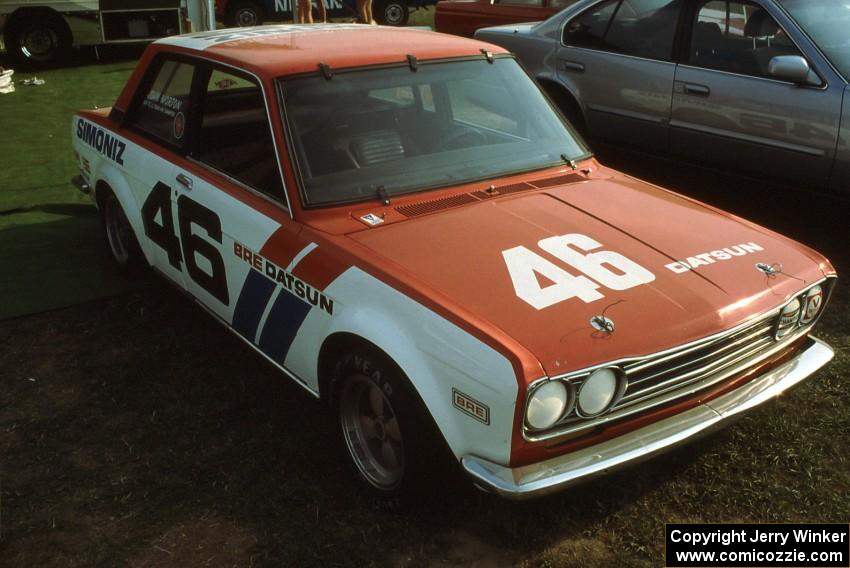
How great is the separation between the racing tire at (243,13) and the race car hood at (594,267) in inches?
493

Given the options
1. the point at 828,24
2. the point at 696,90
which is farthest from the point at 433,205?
the point at 828,24

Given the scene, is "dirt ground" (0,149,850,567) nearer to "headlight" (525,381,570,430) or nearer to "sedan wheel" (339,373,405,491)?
"sedan wheel" (339,373,405,491)

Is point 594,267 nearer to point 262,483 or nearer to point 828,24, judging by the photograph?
point 262,483

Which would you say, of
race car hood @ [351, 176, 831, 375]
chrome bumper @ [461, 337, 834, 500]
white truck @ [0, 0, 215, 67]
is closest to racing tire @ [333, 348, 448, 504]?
chrome bumper @ [461, 337, 834, 500]

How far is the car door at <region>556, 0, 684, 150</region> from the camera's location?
5957mm

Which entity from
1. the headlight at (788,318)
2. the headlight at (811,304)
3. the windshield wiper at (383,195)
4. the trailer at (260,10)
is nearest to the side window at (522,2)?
the trailer at (260,10)

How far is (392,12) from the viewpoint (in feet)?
53.5

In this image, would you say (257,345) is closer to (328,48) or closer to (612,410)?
(328,48)

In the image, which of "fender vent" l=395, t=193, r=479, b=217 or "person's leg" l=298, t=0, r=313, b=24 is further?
"person's leg" l=298, t=0, r=313, b=24

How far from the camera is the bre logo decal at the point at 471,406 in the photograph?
259 cm

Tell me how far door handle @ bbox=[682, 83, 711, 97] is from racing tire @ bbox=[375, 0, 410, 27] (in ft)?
36.6

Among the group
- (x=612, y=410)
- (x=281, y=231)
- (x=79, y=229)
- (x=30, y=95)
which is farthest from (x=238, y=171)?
(x=30, y=95)

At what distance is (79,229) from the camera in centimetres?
606

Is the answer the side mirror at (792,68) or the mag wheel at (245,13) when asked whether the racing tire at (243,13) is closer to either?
the mag wheel at (245,13)
